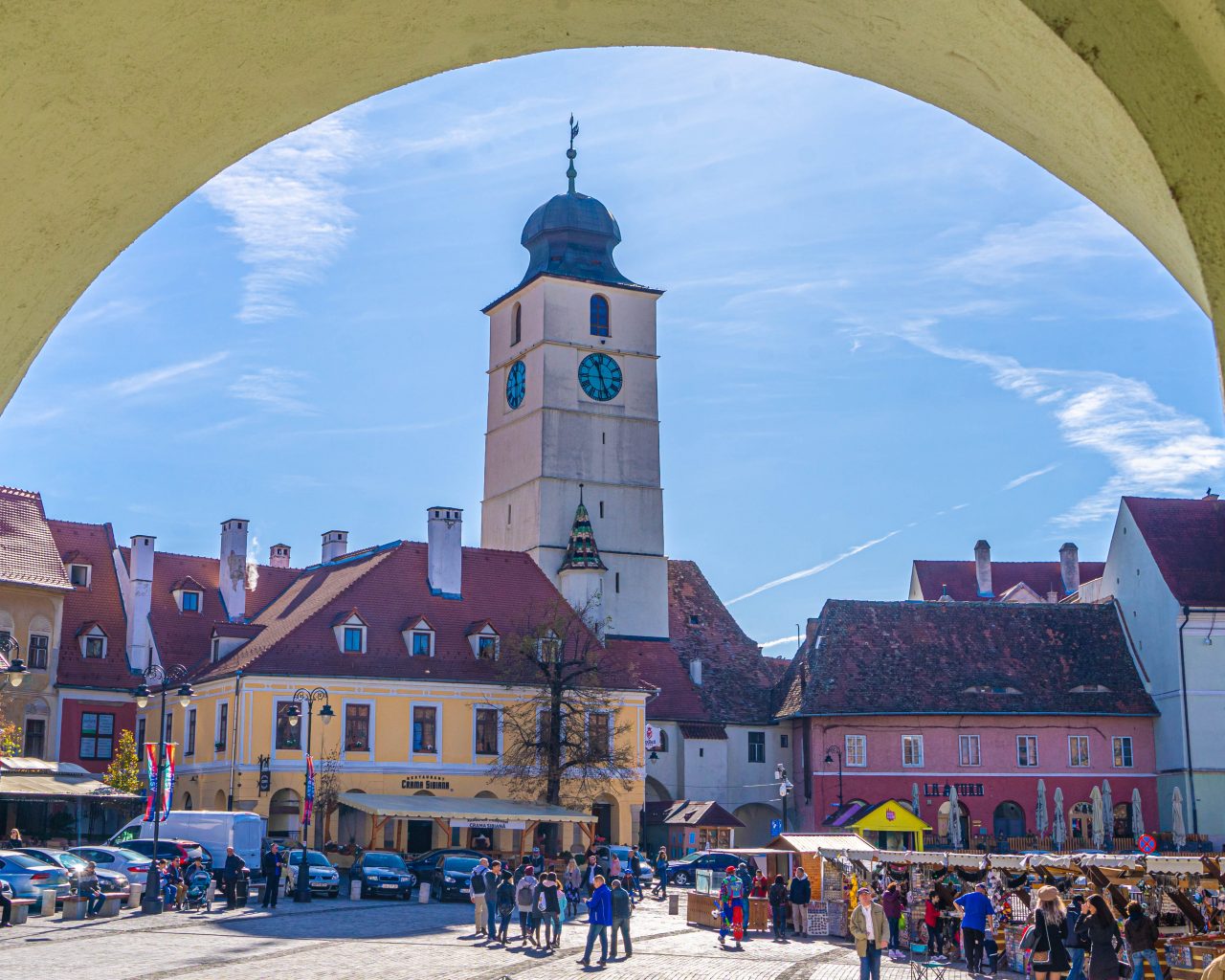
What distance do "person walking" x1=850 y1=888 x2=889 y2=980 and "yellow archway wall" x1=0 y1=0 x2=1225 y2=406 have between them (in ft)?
62.0

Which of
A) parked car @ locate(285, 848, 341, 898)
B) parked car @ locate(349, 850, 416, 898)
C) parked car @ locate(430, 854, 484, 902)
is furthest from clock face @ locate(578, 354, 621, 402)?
parked car @ locate(285, 848, 341, 898)

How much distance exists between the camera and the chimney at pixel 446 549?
61188 mm

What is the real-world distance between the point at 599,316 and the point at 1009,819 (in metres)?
36.6

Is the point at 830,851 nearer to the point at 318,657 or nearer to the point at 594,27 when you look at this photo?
the point at 318,657

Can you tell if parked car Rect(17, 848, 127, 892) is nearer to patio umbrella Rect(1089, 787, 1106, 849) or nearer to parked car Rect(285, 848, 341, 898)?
parked car Rect(285, 848, 341, 898)

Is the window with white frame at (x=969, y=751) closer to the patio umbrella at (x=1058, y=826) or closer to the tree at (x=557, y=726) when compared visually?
the patio umbrella at (x=1058, y=826)

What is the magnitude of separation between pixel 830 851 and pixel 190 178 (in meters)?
31.2

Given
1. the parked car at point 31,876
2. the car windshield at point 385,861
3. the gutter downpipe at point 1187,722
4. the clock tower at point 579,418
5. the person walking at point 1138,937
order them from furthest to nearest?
the clock tower at point 579,418, the gutter downpipe at point 1187,722, the car windshield at point 385,861, the parked car at point 31,876, the person walking at point 1138,937

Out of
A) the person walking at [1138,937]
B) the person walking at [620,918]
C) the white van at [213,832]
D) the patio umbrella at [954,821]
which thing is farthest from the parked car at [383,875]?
the person walking at [1138,937]

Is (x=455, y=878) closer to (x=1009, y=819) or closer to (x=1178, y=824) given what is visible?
A: (x=1178, y=824)

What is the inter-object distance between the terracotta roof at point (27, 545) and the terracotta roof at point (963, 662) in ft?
105

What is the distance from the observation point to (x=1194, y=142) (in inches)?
127

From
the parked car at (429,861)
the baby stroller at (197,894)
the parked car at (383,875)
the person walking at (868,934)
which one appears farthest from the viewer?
the parked car at (429,861)

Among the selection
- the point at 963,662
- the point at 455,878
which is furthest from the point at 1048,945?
the point at 963,662
